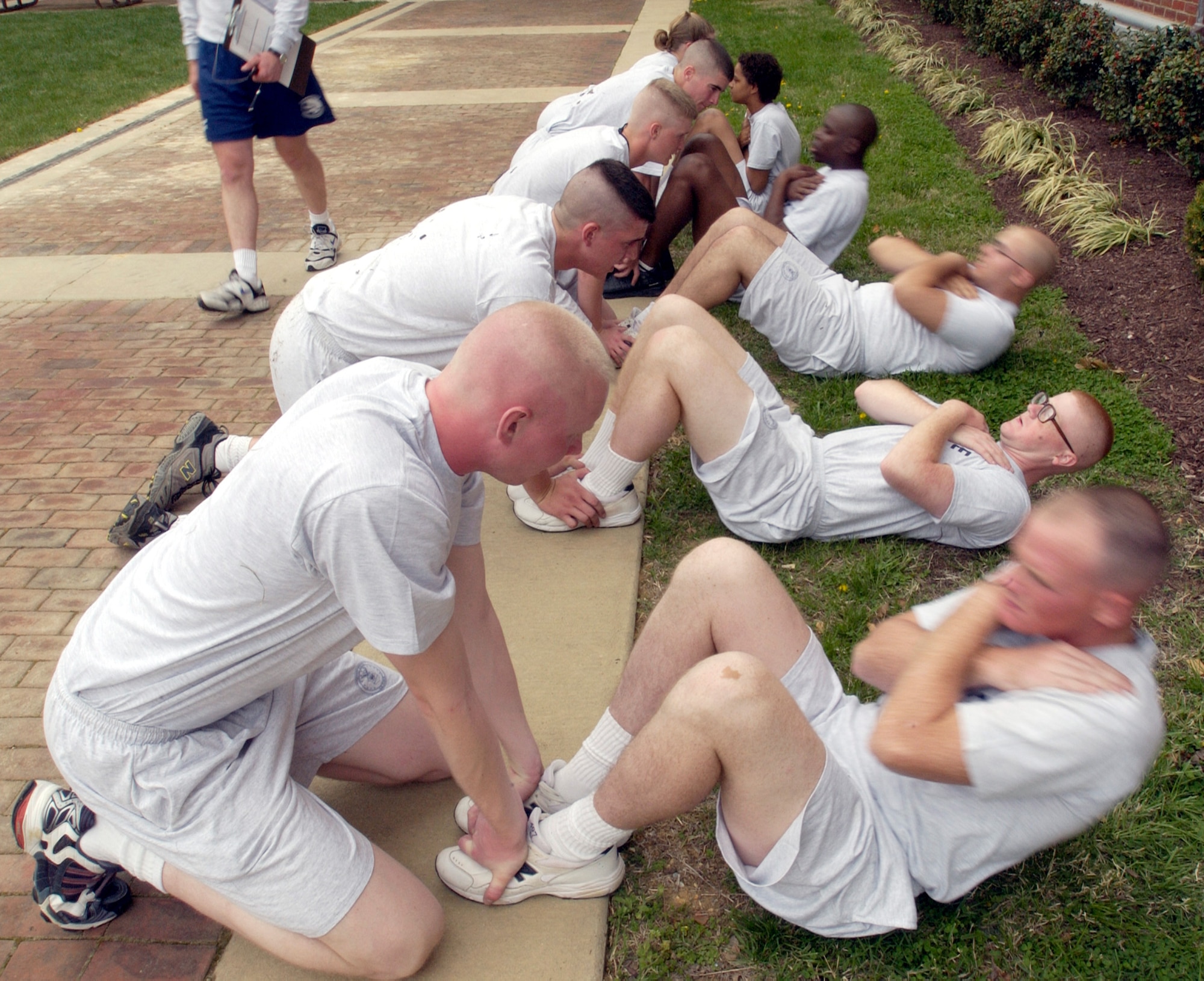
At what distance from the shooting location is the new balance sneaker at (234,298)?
5.37 meters

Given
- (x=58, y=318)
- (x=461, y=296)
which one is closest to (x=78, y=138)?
(x=58, y=318)

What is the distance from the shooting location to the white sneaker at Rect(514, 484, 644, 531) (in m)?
3.60

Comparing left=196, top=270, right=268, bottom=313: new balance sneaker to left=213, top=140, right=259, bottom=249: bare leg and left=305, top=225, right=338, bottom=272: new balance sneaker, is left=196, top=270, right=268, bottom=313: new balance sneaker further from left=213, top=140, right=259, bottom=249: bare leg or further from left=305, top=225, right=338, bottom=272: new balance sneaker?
left=305, top=225, right=338, bottom=272: new balance sneaker

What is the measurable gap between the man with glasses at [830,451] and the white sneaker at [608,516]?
8 centimetres

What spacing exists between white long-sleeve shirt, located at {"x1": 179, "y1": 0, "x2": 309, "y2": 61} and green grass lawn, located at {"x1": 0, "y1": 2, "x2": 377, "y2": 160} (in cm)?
469

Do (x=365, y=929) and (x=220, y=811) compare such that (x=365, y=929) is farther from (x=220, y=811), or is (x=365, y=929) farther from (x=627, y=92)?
(x=627, y=92)

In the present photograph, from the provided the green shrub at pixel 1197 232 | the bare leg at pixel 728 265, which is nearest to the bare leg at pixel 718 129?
the bare leg at pixel 728 265

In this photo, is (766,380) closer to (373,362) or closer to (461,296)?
(461,296)

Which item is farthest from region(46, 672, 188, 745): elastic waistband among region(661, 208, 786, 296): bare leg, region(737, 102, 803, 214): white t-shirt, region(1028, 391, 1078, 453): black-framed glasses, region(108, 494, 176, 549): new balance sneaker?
region(737, 102, 803, 214): white t-shirt

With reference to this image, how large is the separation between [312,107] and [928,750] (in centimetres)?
528

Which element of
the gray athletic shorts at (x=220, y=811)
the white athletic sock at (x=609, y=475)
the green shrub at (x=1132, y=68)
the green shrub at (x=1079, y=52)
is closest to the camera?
the gray athletic shorts at (x=220, y=811)

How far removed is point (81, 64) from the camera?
12820 millimetres

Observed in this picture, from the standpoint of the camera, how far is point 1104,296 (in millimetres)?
5117

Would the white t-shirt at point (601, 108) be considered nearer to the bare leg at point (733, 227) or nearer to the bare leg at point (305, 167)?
the bare leg at point (733, 227)
